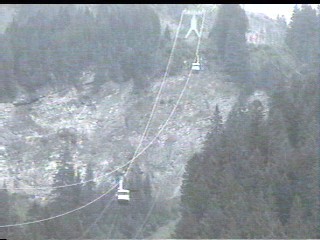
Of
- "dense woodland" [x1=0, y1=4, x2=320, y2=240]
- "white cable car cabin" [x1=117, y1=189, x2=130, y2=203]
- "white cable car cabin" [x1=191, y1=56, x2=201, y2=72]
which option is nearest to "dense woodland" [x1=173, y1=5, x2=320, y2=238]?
"dense woodland" [x1=0, y1=4, x2=320, y2=240]

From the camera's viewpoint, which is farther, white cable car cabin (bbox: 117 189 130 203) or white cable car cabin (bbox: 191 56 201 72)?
white cable car cabin (bbox: 191 56 201 72)

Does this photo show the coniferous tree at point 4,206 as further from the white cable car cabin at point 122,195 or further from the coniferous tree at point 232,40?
the coniferous tree at point 232,40

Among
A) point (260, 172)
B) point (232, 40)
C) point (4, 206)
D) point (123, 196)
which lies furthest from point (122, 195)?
point (232, 40)

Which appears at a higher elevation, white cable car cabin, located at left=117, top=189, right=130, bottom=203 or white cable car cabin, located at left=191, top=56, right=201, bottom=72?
white cable car cabin, located at left=191, top=56, right=201, bottom=72

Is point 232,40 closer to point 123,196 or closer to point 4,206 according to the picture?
point 123,196

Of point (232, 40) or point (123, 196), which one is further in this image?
point (232, 40)

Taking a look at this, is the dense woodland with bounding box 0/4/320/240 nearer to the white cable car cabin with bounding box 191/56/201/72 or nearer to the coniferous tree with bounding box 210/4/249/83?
the coniferous tree with bounding box 210/4/249/83

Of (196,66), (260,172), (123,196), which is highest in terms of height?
(196,66)

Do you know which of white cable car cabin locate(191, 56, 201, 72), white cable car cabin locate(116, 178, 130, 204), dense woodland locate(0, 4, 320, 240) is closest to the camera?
dense woodland locate(0, 4, 320, 240)

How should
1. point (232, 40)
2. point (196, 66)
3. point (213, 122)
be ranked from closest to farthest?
1. point (213, 122)
2. point (196, 66)
3. point (232, 40)
